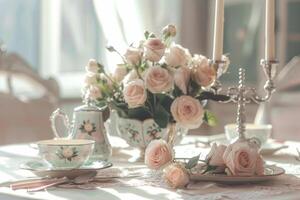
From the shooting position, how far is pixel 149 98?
5.62 feet

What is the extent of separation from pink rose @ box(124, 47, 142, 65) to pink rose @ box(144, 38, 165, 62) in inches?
2.6

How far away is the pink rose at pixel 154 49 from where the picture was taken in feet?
5.38

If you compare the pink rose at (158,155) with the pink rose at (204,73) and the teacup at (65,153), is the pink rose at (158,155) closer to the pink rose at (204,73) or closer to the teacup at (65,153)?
the teacup at (65,153)

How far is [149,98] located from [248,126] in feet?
1.61

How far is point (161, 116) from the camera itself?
1.71 meters

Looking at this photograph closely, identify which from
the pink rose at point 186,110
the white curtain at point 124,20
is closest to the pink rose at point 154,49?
the pink rose at point 186,110

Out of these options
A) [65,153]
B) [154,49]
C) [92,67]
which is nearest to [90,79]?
[92,67]

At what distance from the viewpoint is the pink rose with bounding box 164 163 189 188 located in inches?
54.2

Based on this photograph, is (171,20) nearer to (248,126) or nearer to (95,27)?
(95,27)

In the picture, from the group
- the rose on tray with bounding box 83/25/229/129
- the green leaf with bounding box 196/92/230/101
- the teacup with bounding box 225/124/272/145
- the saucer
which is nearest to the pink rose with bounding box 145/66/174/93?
the rose on tray with bounding box 83/25/229/129

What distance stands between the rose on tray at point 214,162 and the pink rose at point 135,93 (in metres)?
0.20

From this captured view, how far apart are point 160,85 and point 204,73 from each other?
4.5 inches

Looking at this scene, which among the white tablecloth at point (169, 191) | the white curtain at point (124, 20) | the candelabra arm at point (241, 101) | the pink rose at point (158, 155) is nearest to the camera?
the white tablecloth at point (169, 191)

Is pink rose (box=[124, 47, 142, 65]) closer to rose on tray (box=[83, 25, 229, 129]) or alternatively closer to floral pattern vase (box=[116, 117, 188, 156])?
rose on tray (box=[83, 25, 229, 129])
